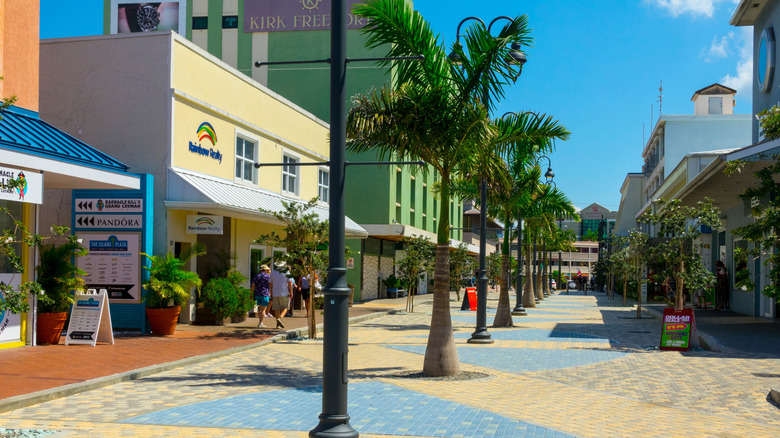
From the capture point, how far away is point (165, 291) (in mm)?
16516

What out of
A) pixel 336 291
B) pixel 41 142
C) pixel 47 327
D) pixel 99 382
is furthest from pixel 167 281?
pixel 336 291

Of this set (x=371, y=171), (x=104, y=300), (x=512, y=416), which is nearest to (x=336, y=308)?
(x=512, y=416)

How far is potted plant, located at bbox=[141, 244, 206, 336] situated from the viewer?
656 inches

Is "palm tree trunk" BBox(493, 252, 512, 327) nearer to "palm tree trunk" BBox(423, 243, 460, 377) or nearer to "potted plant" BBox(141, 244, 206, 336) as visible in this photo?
"potted plant" BBox(141, 244, 206, 336)

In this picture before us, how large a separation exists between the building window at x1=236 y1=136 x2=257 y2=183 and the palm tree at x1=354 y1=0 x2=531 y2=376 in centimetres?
1059

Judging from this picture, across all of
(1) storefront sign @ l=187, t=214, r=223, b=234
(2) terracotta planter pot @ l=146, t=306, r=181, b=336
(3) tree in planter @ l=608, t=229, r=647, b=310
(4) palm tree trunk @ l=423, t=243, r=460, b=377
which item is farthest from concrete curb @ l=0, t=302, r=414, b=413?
(3) tree in planter @ l=608, t=229, r=647, b=310

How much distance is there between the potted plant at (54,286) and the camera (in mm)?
14680

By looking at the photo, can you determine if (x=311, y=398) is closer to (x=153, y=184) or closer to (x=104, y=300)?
(x=104, y=300)

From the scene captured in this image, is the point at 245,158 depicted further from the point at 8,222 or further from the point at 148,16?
the point at 148,16

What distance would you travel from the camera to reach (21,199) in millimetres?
12359

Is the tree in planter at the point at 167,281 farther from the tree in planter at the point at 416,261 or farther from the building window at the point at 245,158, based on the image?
the tree in planter at the point at 416,261

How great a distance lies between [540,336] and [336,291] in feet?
46.4

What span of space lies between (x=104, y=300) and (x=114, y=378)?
442cm

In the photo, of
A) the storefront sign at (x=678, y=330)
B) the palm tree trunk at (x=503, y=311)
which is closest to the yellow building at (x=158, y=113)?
the palm tree trunk at (x=503, y=311)
